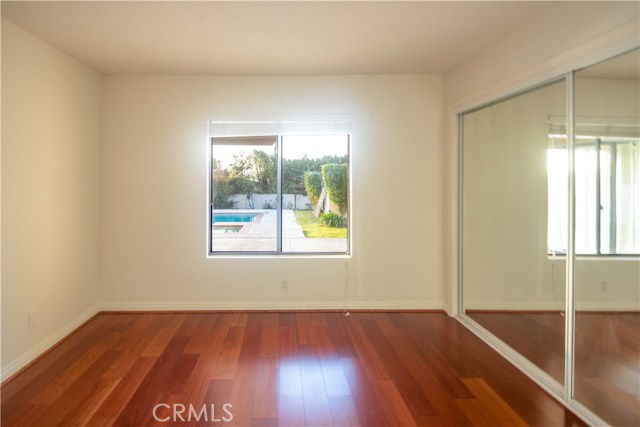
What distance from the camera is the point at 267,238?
4168 millimetres

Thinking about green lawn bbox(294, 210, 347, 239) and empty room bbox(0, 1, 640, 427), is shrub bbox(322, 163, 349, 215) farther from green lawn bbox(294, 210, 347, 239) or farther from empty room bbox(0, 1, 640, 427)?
green lawn bbox(294, 210, 347, 239)

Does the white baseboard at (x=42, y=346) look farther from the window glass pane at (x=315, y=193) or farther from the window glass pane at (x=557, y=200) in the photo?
the window glass pane at (x=557, y=200)

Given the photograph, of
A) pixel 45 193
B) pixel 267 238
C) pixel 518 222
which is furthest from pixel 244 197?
pixel 518 222

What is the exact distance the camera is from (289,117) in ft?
13.1

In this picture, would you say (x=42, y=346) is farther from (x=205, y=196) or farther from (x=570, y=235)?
(x=570, y=235)

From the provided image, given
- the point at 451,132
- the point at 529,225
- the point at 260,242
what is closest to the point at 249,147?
the point at 260,242

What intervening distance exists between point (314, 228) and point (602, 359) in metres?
2.72

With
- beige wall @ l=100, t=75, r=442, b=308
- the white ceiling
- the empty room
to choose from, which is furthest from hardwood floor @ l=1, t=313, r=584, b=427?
the white ceiling

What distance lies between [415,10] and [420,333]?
2661 millimetres

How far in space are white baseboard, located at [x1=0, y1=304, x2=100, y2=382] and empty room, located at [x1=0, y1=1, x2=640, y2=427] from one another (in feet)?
0.07

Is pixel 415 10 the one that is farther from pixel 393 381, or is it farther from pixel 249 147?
pixel 393 381

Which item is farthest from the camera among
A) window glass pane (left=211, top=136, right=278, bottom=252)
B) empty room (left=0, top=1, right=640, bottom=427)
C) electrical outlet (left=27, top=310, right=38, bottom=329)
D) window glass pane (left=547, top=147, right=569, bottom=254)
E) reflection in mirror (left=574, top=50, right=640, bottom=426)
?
window glass pane (left=211, top=136, right=278, bottom=252)

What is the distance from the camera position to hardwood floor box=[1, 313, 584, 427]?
85.9 inches

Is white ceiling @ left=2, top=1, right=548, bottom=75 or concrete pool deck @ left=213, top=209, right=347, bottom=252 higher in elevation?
white ceiling @ left=2, top=1, right=548, bottom=75
